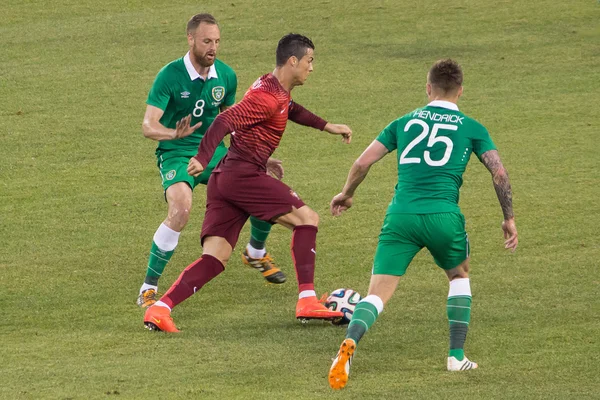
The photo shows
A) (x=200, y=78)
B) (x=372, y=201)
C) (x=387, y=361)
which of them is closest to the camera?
(x=387, y=361)

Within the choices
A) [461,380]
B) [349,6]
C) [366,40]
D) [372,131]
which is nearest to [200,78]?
[461,380]

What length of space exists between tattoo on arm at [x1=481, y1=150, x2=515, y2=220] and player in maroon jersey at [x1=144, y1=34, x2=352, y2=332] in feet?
5.40

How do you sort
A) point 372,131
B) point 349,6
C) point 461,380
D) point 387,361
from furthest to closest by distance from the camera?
point 349,6
point 372,131
point 387,361
point 461,380

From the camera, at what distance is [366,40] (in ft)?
62.5

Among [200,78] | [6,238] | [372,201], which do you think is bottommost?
[6,238]

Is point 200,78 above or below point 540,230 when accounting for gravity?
above

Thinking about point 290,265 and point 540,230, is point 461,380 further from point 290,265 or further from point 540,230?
point 540,230

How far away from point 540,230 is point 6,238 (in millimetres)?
4973

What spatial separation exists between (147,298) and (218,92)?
1.75 m

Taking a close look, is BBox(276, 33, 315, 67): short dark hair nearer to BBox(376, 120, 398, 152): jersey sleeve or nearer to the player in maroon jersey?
the player in maroon jersey

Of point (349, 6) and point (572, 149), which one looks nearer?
point (572, 149)

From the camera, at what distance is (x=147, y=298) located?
8.66 meters

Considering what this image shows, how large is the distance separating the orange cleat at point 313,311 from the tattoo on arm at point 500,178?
1640 millimetres

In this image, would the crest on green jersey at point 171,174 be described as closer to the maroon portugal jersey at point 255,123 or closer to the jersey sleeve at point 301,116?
the maroon portugal jersey at point 255,123
